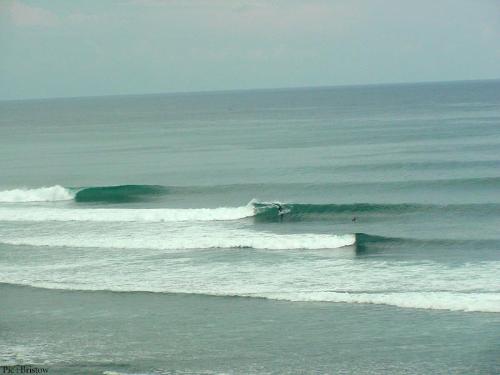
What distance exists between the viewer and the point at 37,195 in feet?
119

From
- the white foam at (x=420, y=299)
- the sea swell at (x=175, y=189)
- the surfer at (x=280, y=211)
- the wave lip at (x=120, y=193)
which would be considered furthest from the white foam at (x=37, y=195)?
the white foam at (x=420, y=299)

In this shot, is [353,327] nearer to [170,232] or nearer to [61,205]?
[170,232]

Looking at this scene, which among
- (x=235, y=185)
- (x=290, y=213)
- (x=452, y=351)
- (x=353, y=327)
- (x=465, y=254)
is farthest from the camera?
(x=235, y=185)

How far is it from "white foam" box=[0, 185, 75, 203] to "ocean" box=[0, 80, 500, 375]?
88 mm

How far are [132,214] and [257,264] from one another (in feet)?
32.3

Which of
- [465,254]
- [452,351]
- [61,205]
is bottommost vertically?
[452,351]

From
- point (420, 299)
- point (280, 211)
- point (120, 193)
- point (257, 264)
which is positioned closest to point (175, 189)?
point (120, 193)

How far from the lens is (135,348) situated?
15727 mm

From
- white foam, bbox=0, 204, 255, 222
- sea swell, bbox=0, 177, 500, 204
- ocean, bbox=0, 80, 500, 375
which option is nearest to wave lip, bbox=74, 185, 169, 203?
sea swell, bbox=0, 177, 500, 204

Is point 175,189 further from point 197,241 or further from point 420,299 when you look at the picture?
point 420,299

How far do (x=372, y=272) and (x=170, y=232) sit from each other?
8.60 metres

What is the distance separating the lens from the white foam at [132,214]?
97.4ft

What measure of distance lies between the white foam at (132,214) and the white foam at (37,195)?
3.39 meters

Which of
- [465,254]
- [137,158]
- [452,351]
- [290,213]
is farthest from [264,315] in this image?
[137,158]
